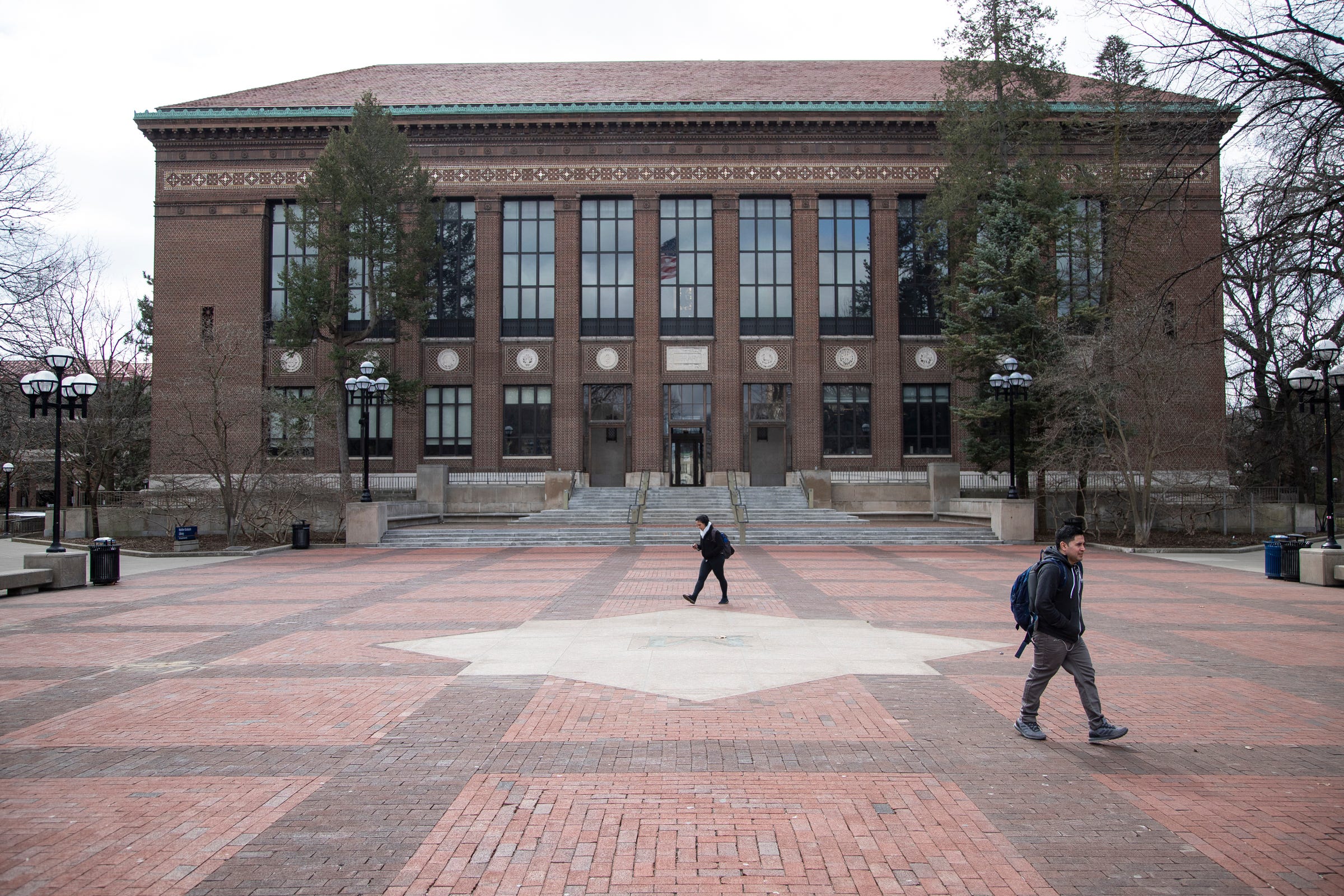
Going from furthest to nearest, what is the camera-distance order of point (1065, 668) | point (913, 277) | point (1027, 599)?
point (913, 277) < point (1027, 599) < point (1065, 668)

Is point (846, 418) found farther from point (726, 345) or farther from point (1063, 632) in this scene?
point (1063, 632)

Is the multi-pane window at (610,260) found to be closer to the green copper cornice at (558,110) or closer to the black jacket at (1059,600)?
the green copper cornice at (558,110)

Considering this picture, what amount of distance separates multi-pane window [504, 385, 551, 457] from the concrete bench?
22.6 meters

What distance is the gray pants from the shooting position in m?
6.35

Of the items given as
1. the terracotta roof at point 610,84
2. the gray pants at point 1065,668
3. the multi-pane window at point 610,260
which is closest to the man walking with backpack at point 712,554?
the gray pants at point 1065,668

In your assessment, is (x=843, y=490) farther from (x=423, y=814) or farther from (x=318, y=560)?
(x=423, y=814)

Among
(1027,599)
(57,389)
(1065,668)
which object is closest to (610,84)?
(57,389)

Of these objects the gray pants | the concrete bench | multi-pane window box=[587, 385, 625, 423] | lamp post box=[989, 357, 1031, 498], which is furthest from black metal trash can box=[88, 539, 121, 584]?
multi-pane window box=[587, 385, 625, 423]

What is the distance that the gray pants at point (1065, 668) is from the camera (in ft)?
20.8

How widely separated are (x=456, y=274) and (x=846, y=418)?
18849 mm

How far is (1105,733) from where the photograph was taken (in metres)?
6.31

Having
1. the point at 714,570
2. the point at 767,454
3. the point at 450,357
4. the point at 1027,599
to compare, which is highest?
the point at 450,357

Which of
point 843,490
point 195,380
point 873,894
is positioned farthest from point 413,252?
point 873,894

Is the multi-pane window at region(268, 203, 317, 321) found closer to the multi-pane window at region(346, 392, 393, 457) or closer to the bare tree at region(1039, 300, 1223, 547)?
the multi-pane window at region(346, 392, 393, 457)
